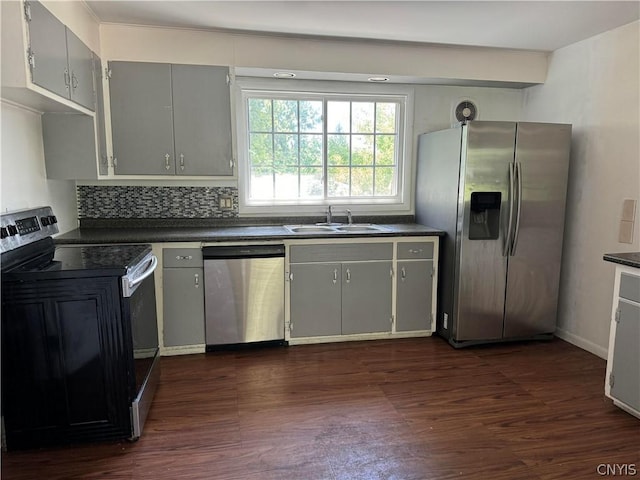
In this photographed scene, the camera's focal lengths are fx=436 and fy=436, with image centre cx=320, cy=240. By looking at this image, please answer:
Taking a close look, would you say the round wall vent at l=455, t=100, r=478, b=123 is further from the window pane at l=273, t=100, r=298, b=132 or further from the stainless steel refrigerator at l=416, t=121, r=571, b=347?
the window pane at l=273, t=100, r=298, b=132

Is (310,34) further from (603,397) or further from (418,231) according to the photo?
(603,397)

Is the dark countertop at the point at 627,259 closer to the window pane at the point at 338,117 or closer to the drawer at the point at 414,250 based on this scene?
the drawer at the point at 414,250

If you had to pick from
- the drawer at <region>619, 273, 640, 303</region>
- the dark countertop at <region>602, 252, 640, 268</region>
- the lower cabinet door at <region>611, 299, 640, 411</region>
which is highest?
the dark countertop at <region>602, 252, 640, 268</region>

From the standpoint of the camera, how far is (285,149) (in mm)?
3854

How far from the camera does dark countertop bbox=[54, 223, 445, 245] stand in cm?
297

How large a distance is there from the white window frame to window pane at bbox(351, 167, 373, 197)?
6 cm

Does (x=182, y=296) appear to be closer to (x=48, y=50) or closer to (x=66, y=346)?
(x=66, y=346)

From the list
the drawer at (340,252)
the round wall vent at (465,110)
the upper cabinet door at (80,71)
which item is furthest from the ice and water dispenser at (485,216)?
the upper cabinet door at (80,71)

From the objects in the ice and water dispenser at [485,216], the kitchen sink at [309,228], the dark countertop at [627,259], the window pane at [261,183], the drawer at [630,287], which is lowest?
the drawer at [630,287]

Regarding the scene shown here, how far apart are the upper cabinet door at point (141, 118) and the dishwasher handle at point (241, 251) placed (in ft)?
2.32

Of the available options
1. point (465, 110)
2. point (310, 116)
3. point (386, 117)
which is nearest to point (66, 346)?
point (310, 116)

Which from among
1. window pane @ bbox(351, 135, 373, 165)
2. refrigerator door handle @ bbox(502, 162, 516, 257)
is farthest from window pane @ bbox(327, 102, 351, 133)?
refrigerator door handle @ bbox(502, 162, 516, 257)

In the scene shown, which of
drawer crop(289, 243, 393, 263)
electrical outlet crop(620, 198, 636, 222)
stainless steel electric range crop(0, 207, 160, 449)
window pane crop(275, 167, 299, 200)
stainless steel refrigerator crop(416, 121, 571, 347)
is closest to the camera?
stainless steel electric range crop(0, 207, 160, 449)

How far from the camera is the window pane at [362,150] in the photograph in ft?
13.1
